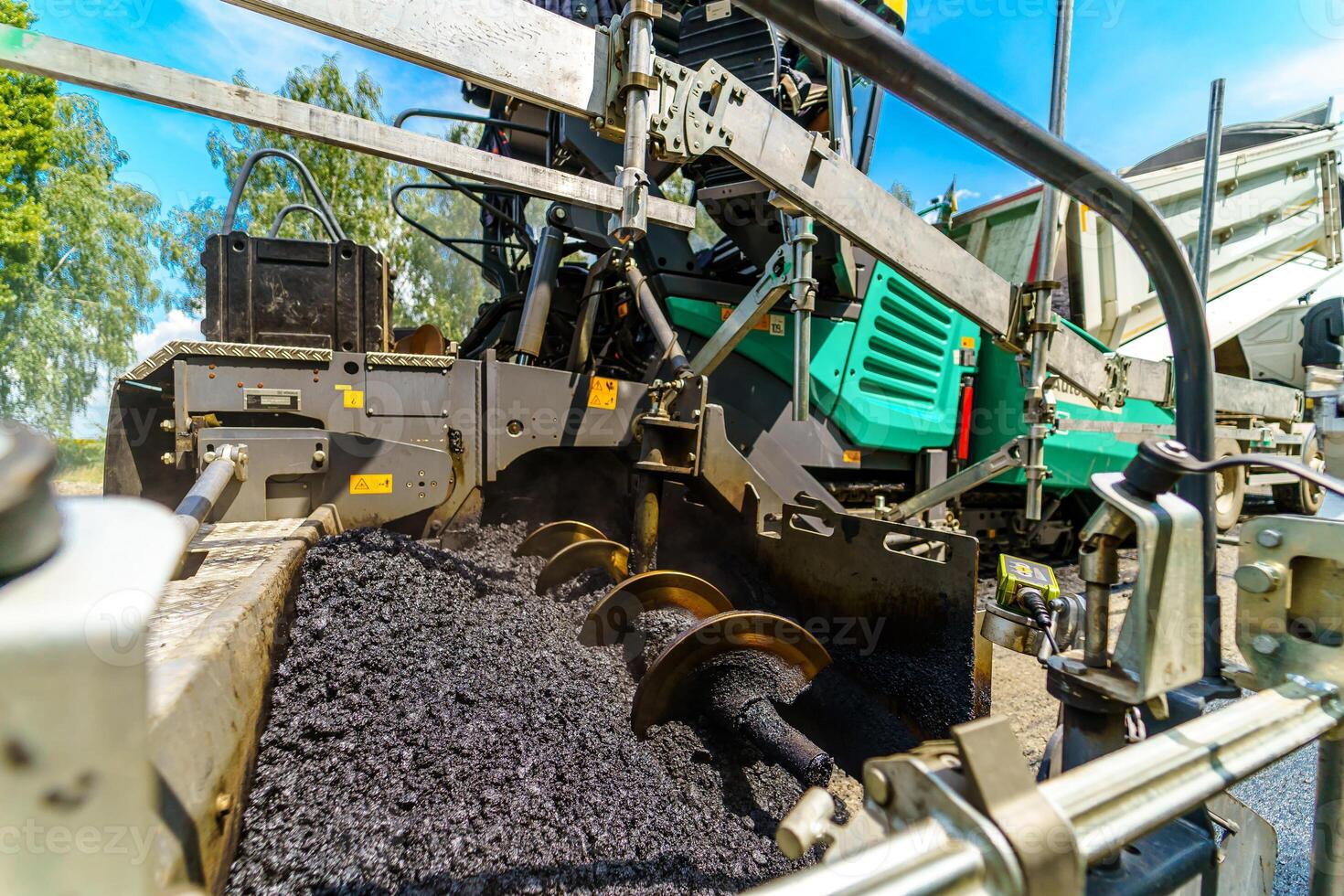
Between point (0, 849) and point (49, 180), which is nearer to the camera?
point (0, 849)

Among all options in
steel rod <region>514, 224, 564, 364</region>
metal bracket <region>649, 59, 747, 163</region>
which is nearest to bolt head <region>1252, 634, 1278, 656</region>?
metal bracket <region>649, 59, 747, 163</region>

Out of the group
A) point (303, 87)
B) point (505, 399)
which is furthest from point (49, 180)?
point (505, 399)

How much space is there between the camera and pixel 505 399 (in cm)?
291

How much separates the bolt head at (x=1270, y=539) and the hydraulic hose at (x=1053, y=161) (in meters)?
0.12

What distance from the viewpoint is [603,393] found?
3.12 m

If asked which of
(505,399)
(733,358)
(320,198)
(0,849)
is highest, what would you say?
(320,198)

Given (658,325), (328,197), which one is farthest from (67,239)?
(658,325)

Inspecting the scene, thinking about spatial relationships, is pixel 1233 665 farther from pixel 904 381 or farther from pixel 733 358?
pixel 904 381

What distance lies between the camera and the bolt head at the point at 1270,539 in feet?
3.43

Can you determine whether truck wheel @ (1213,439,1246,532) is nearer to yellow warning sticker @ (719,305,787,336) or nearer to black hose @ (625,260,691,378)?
yellow warning sticker @ (719,305,787,336)

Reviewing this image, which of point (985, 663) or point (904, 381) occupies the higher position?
point (904, 381)

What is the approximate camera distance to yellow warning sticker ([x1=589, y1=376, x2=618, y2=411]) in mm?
3096

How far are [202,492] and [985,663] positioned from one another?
234cm

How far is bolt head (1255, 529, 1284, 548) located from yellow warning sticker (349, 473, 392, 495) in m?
2.71
